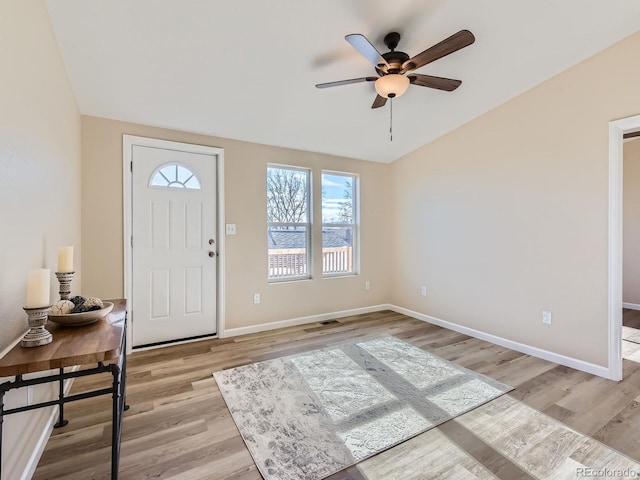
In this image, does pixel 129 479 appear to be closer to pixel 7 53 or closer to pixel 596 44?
pixel 7 53

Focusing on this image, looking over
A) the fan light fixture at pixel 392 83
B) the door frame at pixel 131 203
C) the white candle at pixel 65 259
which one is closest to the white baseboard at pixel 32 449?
the white candle at pixel 65 259

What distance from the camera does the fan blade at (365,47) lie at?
5.62 feet

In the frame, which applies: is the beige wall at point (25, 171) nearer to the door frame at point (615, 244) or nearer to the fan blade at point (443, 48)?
the fan blade at point (443, 48)

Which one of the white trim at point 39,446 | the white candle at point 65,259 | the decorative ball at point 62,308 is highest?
the white candle at point 65,259

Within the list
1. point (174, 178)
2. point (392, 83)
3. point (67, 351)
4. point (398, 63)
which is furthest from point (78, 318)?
point (398, 63)

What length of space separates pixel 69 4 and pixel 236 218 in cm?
210

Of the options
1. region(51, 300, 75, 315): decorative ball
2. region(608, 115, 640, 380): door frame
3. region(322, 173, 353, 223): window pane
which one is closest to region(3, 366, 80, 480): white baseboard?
region(51, 300, 75, 315): decorative ball

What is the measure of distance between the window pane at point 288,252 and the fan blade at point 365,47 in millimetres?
2258

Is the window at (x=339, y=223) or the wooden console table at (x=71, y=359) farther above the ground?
the window at (x=339, y=223)

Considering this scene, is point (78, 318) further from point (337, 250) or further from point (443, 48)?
point (337, 250)

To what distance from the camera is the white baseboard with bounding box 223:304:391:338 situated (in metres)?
3.44

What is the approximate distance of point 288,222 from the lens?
3836 millimetres

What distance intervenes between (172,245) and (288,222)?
1384 millimetres

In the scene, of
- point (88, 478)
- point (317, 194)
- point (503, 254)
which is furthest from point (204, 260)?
point (503, 254)
